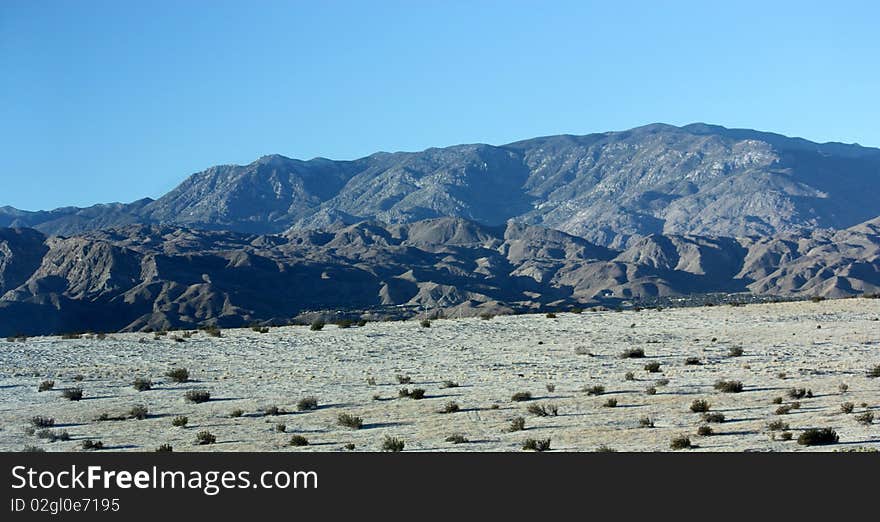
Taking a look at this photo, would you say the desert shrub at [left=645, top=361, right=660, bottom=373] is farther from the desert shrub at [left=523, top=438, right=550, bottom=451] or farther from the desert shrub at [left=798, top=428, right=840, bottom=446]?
the desert shrub at [left=798, top=428, right=840, bottom=446]

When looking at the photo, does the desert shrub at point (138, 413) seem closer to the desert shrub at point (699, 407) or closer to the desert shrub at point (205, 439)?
the desert shrub at point (205, 439)

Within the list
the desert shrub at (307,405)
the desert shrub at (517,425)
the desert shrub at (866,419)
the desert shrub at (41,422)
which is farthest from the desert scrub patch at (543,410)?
the desert shrub at (41,422)

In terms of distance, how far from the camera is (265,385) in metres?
32.8

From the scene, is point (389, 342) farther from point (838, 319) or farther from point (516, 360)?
point (838, 319)

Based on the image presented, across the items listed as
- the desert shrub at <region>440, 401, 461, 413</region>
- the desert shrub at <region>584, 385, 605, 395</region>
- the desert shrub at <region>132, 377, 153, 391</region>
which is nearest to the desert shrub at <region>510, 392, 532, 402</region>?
the desert shrub at <region>584, 385, 605, 395</region>

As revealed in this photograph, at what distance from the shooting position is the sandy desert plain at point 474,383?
23031mm

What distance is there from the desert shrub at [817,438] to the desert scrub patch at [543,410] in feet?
21.8

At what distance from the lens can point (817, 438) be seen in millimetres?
19953

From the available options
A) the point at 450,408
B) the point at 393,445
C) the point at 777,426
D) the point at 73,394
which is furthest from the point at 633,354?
the point at 73,394

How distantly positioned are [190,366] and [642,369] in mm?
15173

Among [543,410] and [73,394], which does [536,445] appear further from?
[73,394]
